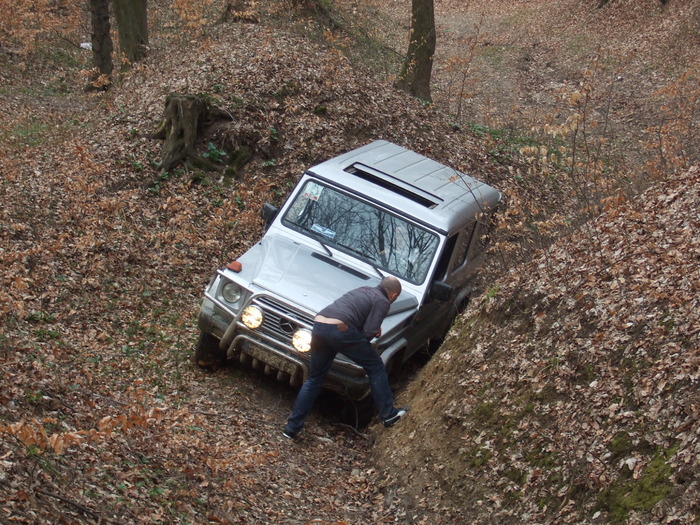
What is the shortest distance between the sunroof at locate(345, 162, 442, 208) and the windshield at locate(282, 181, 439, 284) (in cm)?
46

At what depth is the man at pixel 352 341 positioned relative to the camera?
241 inches

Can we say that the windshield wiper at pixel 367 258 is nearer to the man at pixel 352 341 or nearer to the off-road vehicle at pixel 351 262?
the off-road vehicle at pixel 351 262

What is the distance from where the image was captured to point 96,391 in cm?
609

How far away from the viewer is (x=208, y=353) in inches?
282

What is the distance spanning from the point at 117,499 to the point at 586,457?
2.92 m

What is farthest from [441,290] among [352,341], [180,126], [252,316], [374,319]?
[180,126]

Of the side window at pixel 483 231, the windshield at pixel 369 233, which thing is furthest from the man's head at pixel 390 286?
the side window at pixel 483 231

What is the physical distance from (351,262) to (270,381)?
142 cm

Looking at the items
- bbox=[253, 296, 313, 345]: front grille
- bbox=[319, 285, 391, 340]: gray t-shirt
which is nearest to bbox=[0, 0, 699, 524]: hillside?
bbox=[253, 296, 313, 345]: front grille

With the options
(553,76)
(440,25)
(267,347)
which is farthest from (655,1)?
(267,347)

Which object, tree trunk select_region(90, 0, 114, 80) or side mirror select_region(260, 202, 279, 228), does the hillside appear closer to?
side mirror select_region(260, 202, 279, 228)

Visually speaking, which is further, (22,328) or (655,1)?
(655,1)

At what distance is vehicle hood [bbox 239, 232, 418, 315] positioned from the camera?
21.6 feet

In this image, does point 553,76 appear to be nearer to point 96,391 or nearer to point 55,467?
point 96,391
